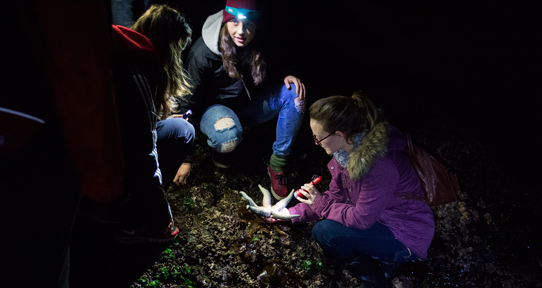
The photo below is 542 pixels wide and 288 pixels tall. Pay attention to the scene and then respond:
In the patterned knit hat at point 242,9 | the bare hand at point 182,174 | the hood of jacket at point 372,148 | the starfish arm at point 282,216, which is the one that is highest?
the patterned knit hat at point 242,9

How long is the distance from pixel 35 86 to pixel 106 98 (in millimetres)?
209

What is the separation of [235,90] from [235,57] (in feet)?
1.20

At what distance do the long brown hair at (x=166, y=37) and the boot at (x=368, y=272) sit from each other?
1900 millimetres

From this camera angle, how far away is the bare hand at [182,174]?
2.87 metres

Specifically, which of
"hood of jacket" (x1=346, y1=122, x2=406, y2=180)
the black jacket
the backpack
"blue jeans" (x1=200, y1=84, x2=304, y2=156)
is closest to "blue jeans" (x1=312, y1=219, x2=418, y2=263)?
the backpack

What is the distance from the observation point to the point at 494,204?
3.23 metres

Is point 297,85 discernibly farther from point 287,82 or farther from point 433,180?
point 433,180

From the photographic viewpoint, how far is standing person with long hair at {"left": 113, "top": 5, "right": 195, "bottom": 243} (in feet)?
4.45

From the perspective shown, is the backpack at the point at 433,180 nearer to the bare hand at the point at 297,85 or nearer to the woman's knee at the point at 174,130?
the bare hand at the point at 297,85

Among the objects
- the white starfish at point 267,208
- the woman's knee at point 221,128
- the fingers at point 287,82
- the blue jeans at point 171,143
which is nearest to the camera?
the blue jeans at point 171,143

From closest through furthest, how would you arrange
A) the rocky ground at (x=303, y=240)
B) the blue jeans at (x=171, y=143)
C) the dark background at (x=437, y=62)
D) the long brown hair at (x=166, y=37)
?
1. the long brown hair at (x=166, y=37)
2. the blue jeans at (x=171, y=143)
3. the rocky ground at (x=303, y=240)
4. the dark background at (x=437, y=62)

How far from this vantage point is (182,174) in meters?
2.87

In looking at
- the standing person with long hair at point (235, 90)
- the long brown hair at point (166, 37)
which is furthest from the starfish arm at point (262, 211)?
the long brown hair at point (166, 37)

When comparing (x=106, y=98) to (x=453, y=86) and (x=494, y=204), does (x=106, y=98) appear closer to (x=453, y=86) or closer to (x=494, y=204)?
(x=494, y=204)
